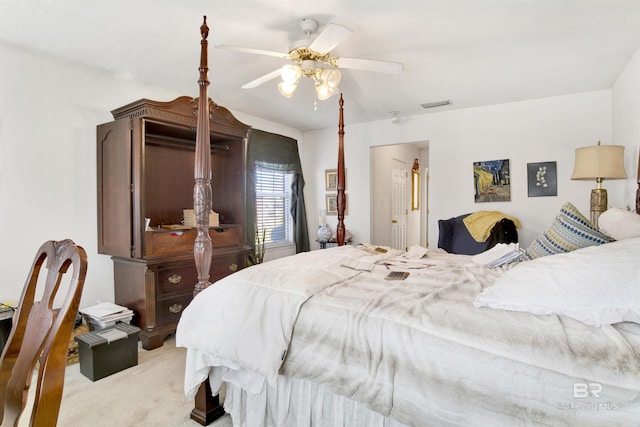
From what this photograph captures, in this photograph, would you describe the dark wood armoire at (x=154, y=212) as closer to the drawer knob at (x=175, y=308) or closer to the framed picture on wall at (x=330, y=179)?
the drawer knob at (x=175, y=308)

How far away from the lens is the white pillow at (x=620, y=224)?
5.29 ft

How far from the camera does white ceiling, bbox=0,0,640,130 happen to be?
6.95ft

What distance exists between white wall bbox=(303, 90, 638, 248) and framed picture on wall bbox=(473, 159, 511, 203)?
6 cm

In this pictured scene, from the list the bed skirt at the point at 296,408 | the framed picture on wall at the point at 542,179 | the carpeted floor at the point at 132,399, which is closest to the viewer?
the bed skirt at the point at 296,408

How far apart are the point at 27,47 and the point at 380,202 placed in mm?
4573

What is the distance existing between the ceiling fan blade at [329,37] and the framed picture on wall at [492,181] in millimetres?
3035

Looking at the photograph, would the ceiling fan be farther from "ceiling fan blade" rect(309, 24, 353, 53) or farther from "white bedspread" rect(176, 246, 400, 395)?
"white bedspread" rect(176, 246, 400, 395)

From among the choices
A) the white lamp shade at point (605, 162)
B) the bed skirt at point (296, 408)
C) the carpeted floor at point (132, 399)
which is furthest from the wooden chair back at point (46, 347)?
the white lamp shade at point (605, 162)

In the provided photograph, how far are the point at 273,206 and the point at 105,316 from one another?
2.88 m

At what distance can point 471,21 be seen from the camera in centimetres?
229

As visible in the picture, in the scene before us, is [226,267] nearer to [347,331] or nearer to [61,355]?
[347,331]

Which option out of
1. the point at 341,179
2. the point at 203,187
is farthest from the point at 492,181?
the point at 203,187

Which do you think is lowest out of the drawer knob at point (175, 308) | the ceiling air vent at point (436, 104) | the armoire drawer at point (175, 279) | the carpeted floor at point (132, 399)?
the carpeted floor at point (132, 399)

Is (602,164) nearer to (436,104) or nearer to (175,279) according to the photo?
(436,104)
